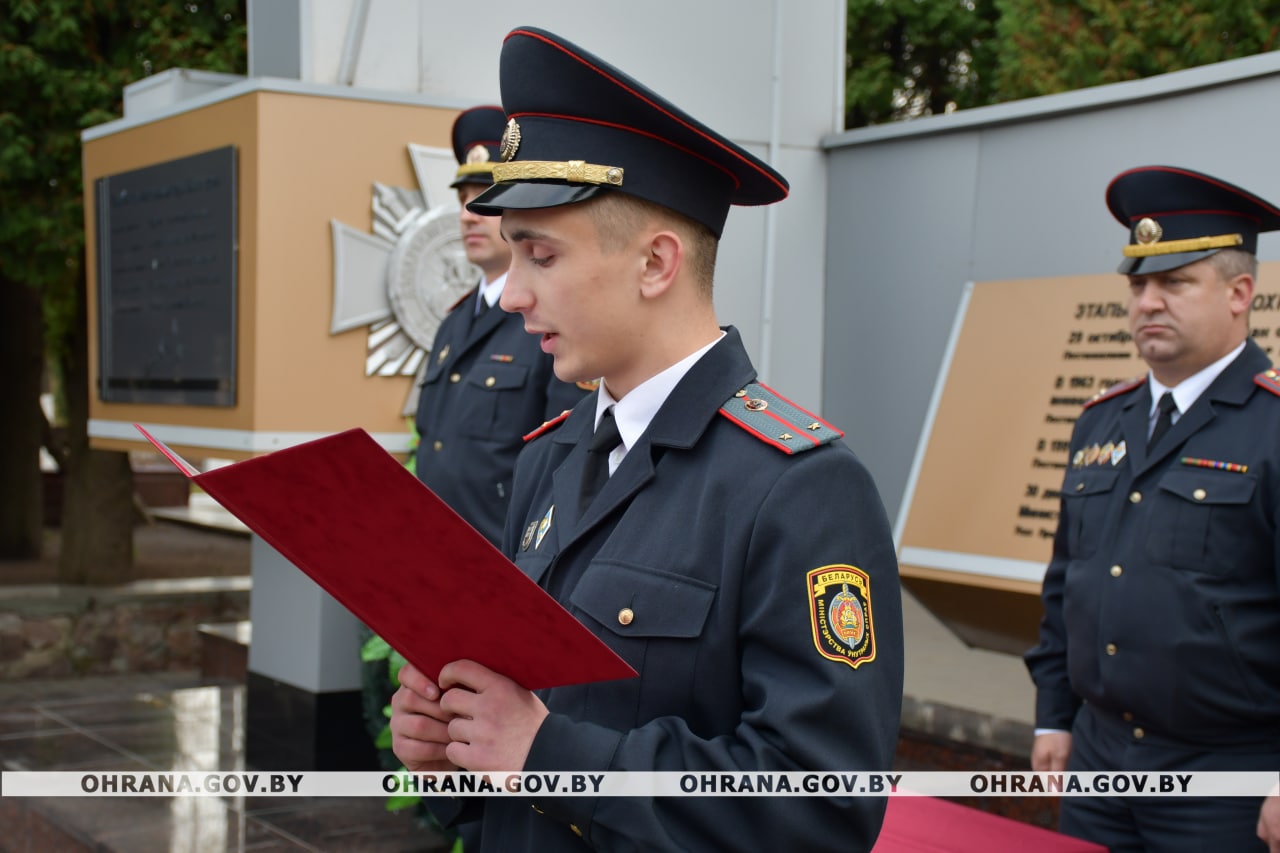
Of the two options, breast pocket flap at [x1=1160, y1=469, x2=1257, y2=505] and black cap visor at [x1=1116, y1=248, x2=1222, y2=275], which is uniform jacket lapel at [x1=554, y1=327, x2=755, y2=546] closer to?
breast pocket flap at [x1=1160, y1=469, x2=1257, y2=505]

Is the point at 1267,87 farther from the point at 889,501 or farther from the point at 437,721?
the point at 437,721

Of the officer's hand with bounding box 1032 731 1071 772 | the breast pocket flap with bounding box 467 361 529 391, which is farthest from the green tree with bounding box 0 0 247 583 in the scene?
the officer's hand with bounding box 1032 731 1071 772

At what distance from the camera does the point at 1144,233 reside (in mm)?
3238

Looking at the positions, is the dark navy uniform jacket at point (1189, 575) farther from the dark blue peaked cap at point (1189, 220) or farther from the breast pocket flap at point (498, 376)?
the breast pocket flap at point (498, 376)

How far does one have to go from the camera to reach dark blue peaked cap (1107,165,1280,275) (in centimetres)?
316

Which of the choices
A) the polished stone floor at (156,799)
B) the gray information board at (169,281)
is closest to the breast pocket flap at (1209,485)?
the polished stone floor at (156,799)

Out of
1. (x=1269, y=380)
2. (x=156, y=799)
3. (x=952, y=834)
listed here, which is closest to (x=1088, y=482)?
(x=1269, y=380)

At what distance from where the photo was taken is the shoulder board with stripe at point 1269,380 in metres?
2.97

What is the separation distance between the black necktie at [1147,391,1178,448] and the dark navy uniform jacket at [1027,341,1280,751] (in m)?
0.03

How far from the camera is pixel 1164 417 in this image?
3.15 m

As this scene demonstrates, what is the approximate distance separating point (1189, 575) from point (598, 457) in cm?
172

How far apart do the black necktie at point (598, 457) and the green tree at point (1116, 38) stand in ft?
31.2

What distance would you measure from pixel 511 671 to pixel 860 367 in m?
4.69

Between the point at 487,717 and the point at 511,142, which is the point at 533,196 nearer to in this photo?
the point at 511,142
